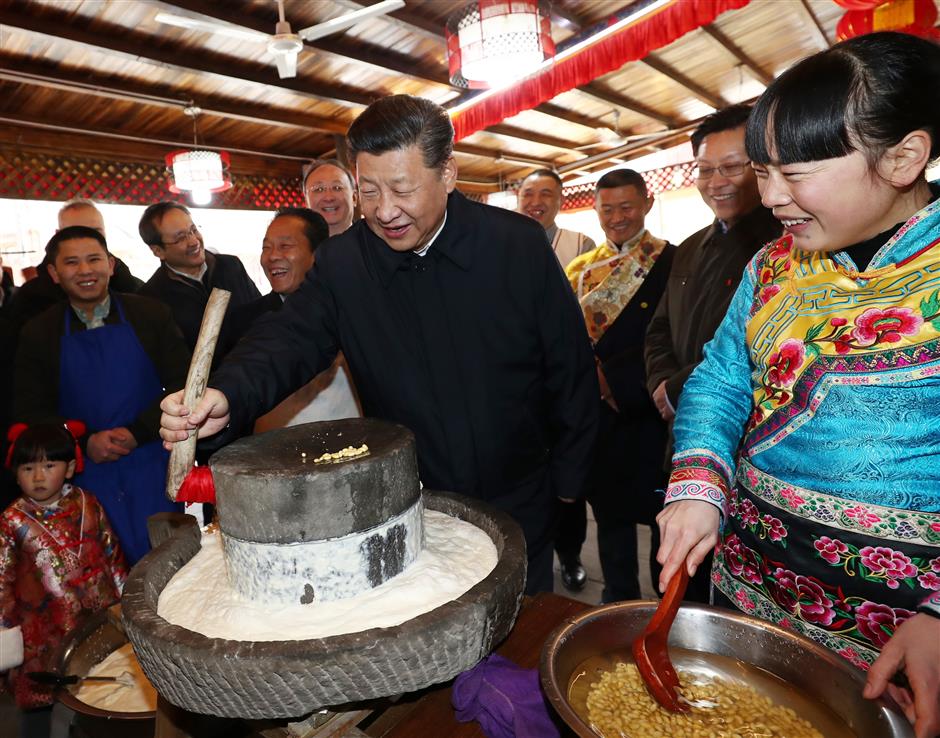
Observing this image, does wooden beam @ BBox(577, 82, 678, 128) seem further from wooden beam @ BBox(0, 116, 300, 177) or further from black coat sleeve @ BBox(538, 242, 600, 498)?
black coat sleeve @ BBox(538, 242, 600, 498)

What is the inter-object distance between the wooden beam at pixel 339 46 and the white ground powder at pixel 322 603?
4.75 metres

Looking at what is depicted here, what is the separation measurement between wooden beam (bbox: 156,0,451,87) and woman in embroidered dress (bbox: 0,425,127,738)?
3.52 m

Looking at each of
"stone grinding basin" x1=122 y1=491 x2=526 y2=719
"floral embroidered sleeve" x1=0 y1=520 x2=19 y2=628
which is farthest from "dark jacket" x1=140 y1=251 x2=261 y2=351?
"stone grinding basin" x1=122 y1=491 x2=526 y2=719

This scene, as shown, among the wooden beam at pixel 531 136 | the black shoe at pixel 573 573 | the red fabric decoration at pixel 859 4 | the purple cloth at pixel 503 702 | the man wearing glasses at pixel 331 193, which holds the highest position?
the wooden beam at pixel 531 136

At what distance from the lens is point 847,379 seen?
1052mm

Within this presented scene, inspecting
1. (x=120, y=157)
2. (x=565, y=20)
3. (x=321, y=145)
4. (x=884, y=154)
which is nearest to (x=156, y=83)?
(x=120, y=157)

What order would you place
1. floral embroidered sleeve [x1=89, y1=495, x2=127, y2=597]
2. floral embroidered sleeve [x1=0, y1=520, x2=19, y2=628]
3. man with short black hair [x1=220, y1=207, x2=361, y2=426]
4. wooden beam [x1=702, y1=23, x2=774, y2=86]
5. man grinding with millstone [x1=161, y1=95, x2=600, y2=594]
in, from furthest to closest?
wooden beam [x1=702, y1=23, x2=774, y2=86] → floral embroidered sleeve [x1=89, y1=495, x2=127, y2=597] → man with short black hair [x1=220, y1=207, x2=361, y2=426] → floral embroidered sleeve [x1=0, y1=520, x2=19, y2=628] → man grinding with millstone [x1=161, y1=95, x2=600, y2=594]

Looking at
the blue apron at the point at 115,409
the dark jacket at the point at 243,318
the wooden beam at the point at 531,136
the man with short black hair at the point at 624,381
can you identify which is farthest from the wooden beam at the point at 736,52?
the blue apron at the point at 115,409

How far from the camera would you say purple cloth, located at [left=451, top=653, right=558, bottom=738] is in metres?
1.00

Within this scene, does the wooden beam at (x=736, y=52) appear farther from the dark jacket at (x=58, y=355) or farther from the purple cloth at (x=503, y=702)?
the purple cloth at (x=503, y=702)

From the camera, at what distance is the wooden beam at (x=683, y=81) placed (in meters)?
7.07

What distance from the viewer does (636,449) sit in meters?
3.20

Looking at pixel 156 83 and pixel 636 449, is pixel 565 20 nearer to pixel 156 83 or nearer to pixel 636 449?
pixel 156 83

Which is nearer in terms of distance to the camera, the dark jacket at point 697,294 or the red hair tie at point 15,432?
the dark jacket at point 697,294
